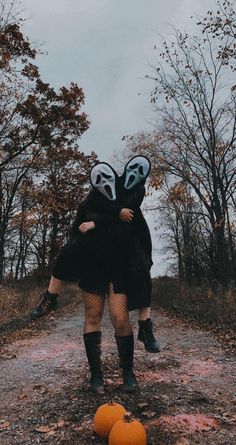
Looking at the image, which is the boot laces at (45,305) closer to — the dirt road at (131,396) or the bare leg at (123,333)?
the bare leg at (123,333)

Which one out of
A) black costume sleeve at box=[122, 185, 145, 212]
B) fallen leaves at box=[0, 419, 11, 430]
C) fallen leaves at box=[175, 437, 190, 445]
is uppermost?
black costume sleeve at box=[122, 185, 145, 212]

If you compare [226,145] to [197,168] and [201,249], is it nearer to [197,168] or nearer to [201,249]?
[197,168]

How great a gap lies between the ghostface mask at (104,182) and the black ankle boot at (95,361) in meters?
1.37

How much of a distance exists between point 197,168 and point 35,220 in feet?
24.1

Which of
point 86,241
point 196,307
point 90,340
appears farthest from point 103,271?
point 196,307

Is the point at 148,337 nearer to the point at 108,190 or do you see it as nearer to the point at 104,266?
the point at 104,266

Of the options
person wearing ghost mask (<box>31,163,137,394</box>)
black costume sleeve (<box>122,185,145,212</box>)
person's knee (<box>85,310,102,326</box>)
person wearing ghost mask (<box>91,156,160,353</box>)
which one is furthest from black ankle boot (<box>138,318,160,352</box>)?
black costume sleeve (<box>122,185,145,212</box>)

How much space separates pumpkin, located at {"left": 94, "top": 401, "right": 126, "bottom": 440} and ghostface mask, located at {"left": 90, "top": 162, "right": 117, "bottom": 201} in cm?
199

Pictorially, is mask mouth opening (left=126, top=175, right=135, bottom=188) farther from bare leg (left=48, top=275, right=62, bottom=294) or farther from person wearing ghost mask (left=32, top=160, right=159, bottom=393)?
bare leg (left=48, top=275, right=62, bottom=294)

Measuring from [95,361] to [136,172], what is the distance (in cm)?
190

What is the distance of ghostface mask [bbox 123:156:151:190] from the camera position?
464 centimetres

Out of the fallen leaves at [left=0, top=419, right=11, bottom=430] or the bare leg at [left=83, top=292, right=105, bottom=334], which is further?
the bare leg at [left=83, top=292, right=105, bottom=334]

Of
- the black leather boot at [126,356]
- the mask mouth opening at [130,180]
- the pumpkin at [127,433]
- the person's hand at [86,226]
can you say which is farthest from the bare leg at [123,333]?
the pumpkin at [127,433]

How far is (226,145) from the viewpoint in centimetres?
1705
